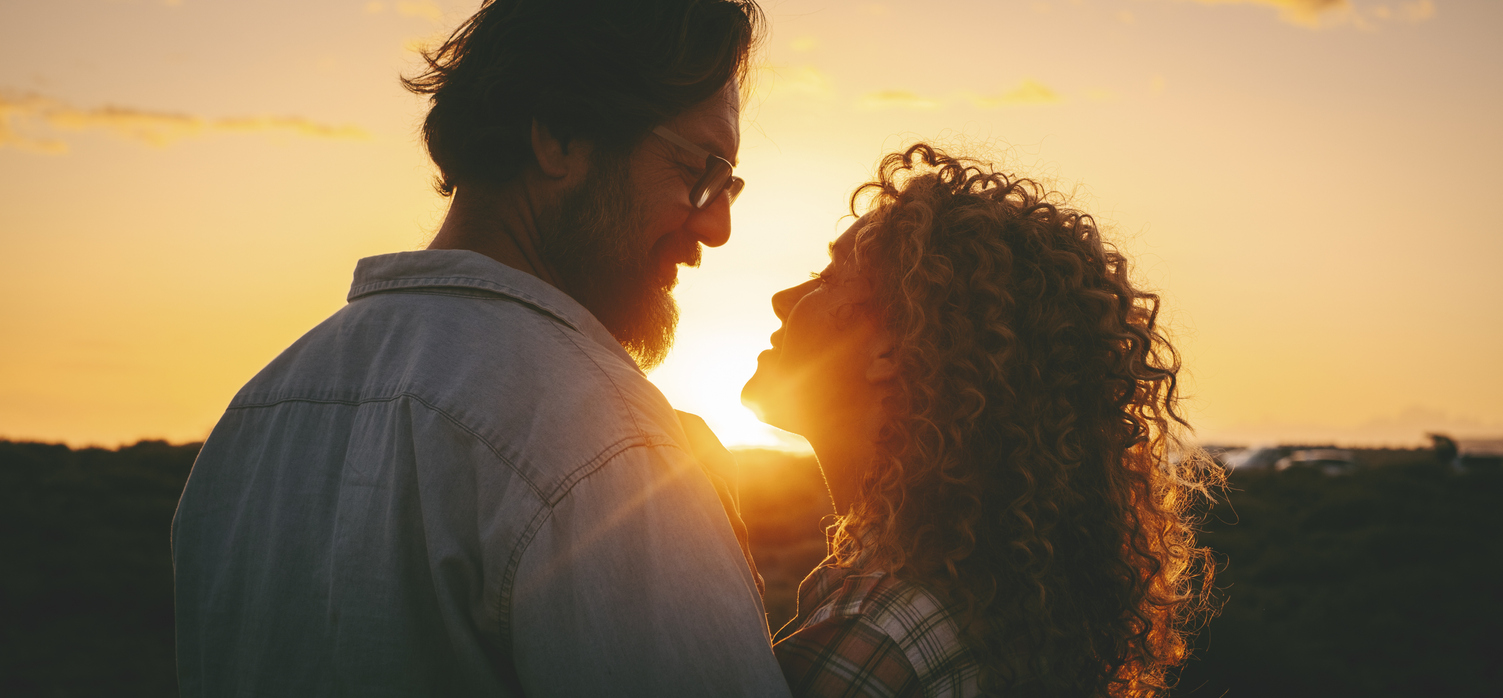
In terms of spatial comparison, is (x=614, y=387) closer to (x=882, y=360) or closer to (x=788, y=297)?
(x=882, y=360)

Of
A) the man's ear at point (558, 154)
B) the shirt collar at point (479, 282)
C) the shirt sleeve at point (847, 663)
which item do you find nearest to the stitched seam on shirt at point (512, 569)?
the shirt collar at point (479, 282)

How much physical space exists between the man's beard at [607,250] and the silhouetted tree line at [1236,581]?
3235mm

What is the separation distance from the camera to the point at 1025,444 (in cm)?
215

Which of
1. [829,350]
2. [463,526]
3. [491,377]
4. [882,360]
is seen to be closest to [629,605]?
[463,526]

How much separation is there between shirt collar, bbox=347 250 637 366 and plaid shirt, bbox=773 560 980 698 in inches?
33.5

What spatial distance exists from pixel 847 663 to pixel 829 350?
45.5 inches

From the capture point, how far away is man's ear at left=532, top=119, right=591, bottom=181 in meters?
1.90

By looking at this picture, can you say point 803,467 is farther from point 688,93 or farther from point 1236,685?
point 688,93

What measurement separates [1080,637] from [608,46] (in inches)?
78.0

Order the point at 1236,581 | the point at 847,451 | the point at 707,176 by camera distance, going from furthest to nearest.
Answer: the point at 1236,581 → the point at 847,451 → the point at 707,176

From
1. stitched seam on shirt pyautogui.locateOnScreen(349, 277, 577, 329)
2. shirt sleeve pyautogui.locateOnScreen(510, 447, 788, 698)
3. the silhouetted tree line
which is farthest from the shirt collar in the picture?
the silhouetted tree line

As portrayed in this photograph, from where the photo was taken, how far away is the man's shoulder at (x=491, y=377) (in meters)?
1.16

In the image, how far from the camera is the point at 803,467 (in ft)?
96.0

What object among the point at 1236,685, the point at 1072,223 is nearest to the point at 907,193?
the point at 1072,223
